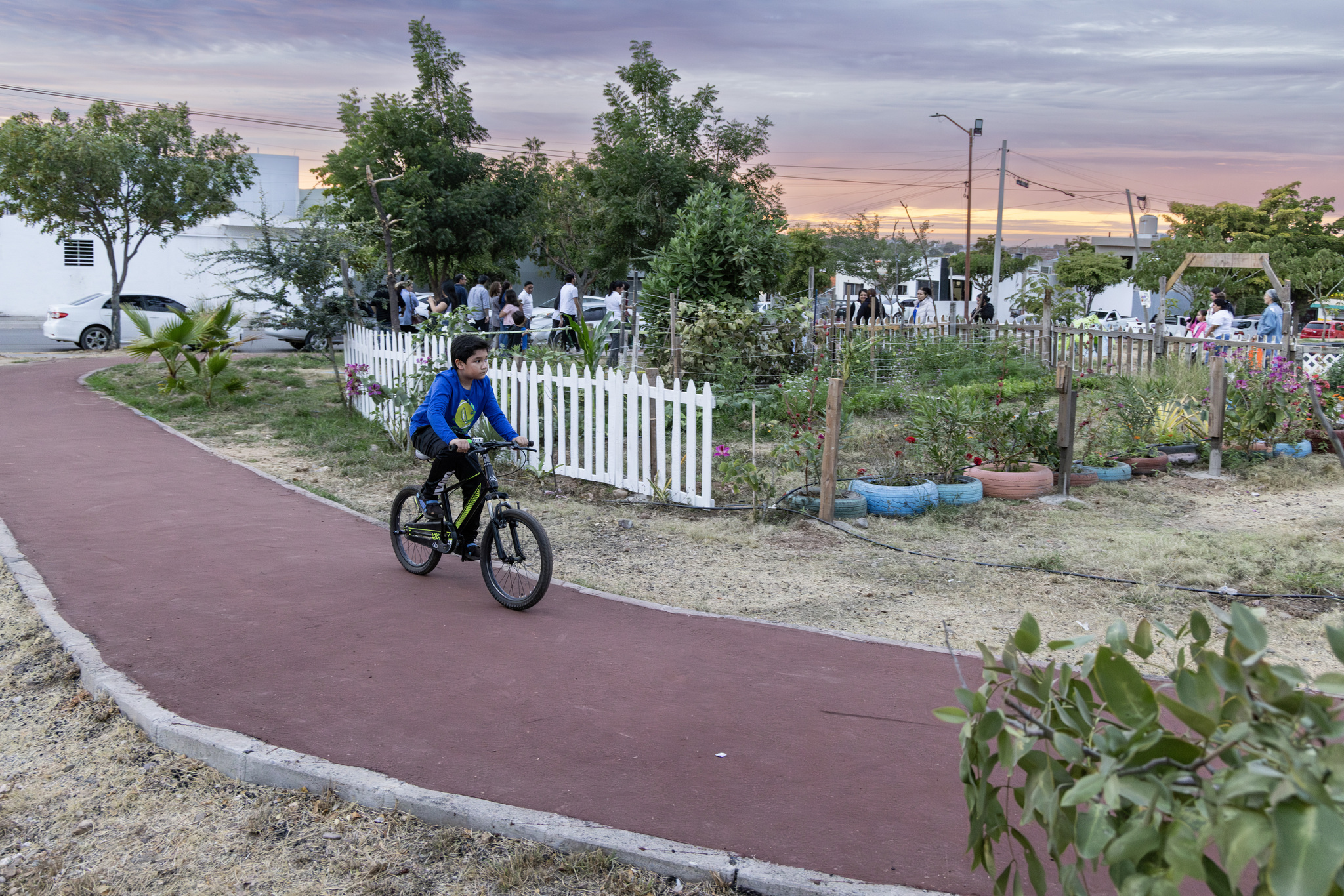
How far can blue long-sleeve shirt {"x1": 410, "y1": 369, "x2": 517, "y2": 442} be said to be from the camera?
20.9 feet

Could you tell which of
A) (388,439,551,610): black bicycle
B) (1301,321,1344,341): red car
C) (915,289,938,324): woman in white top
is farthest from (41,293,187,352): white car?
(1301,321,1344,341): red car

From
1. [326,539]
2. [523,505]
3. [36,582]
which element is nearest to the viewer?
[36,582]

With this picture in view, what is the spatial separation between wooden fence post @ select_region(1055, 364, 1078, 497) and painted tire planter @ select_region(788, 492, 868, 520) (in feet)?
6.67

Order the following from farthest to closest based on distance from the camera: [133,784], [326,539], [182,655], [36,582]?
[326,539], [36,582], [182,655], [133,784]

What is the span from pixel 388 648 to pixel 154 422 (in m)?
10.1

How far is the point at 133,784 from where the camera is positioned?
410 centimetres

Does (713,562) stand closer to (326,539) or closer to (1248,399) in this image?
(326,539)

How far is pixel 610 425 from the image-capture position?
9531 millimetres

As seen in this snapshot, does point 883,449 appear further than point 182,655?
Yes

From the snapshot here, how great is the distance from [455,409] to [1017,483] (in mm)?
5218

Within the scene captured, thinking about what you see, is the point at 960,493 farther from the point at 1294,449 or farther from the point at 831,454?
the point at 1294,449

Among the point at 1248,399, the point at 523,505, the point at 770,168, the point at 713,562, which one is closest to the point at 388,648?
the point at 713,562

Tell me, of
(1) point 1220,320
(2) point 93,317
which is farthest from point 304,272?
(1) point 1220,320

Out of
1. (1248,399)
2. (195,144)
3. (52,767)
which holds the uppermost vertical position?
(195,144)
